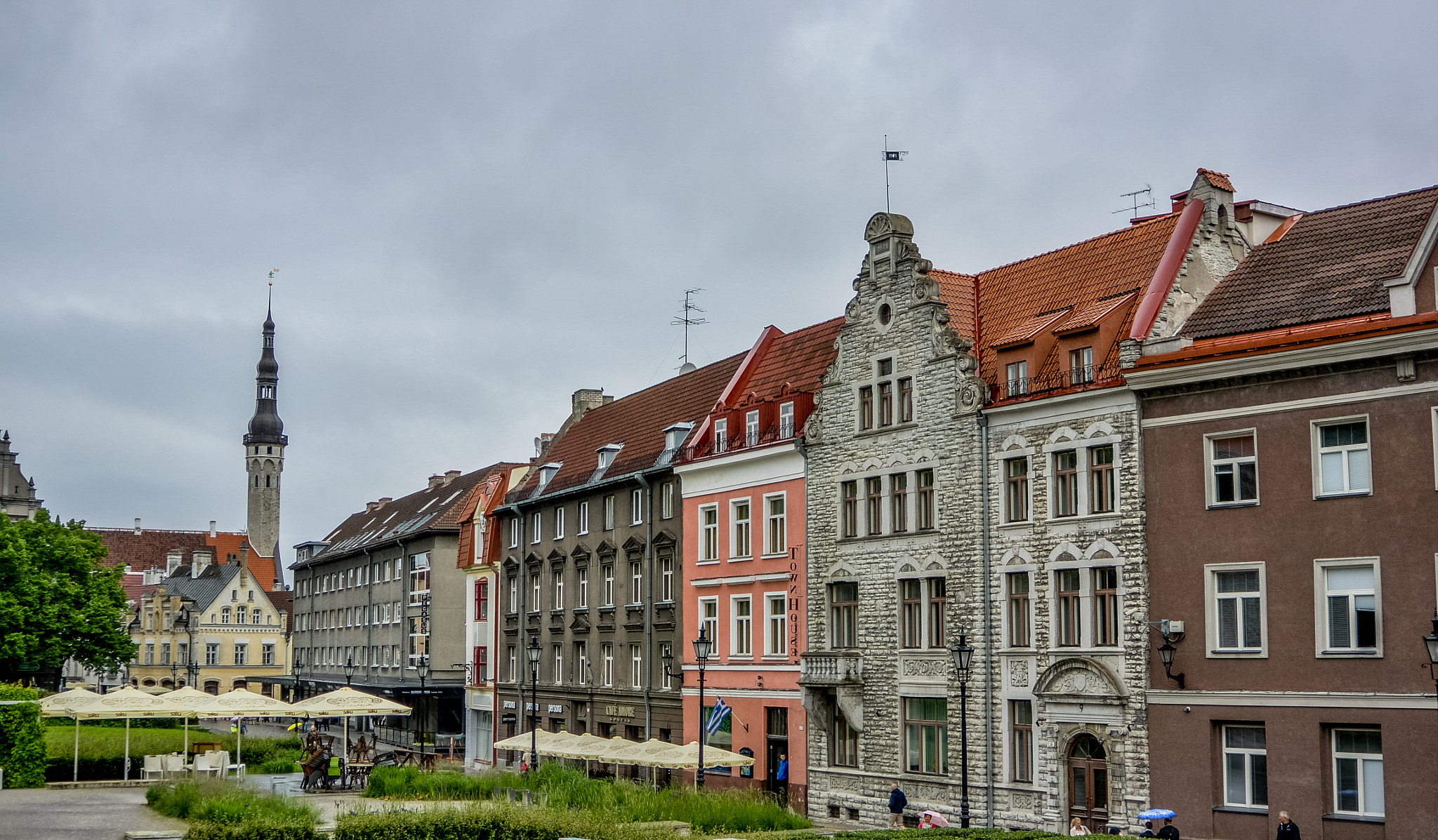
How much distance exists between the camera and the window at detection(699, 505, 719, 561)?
4744 cm

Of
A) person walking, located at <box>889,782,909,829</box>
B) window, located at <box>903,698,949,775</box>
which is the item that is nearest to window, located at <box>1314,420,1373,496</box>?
window, located at <box>903,698,949,775</box>

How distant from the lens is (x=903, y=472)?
39.6m

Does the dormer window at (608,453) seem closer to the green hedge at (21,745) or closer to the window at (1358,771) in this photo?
the green hedge at (21,745)

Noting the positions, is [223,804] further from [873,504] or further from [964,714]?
[873,504]

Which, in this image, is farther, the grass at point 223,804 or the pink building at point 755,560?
the pink building at point 755,560

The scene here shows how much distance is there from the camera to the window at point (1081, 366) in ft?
113

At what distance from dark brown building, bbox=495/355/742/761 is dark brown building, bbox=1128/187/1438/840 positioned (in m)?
20.6

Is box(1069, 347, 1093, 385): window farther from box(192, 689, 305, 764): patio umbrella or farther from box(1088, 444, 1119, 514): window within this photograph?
box(192, 689, 305, 764): patio umbrella

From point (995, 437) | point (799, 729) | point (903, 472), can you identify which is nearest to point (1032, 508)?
point (995, 437)

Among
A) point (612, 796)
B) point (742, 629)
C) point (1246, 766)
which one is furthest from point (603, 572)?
point (1246, 766)

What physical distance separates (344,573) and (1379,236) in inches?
2868

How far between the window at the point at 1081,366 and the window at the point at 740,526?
13554mm

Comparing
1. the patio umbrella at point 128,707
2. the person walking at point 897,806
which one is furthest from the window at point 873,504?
the patio umbrella at point 128,707

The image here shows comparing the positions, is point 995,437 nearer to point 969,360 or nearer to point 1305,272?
point 969,360
